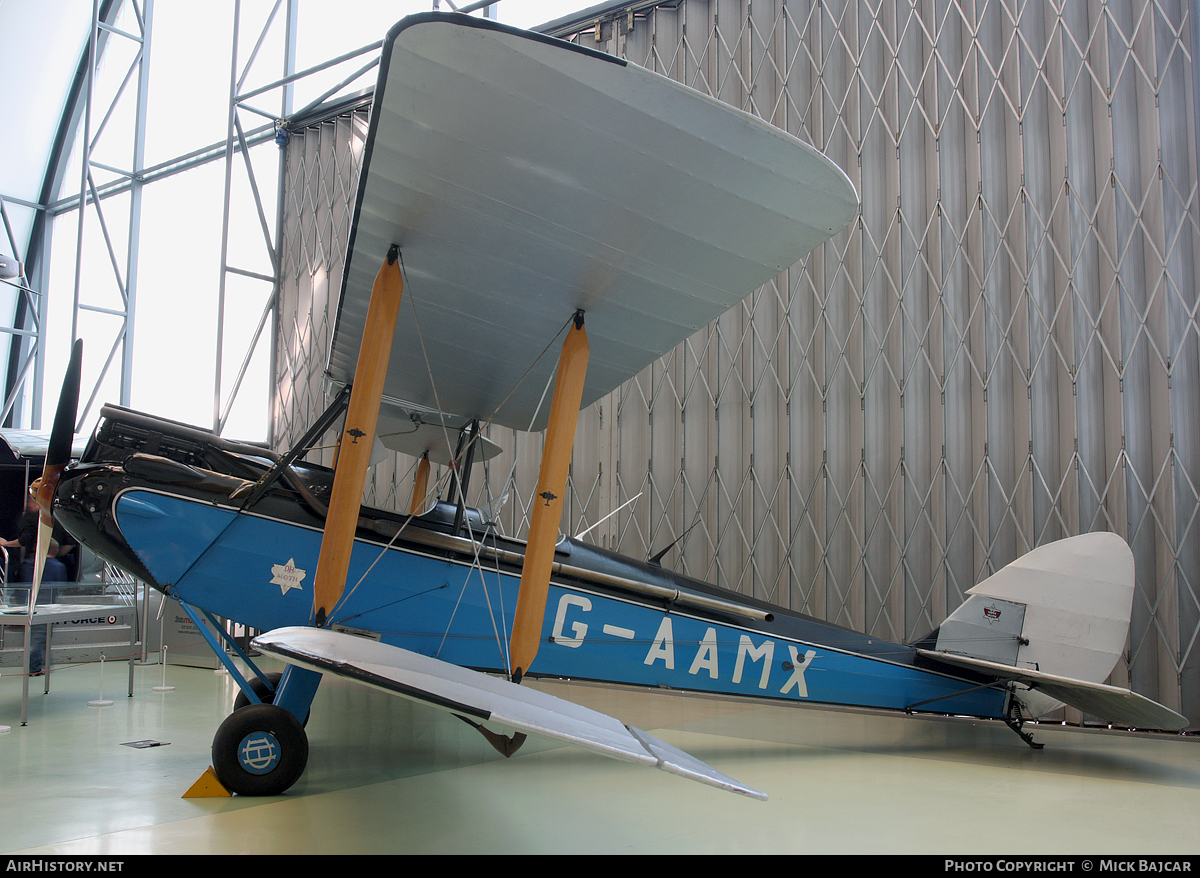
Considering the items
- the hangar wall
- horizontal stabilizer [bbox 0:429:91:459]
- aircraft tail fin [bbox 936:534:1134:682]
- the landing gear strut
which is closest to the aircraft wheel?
the hangar wall

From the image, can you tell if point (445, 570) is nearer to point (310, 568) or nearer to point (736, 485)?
point (310, 568)

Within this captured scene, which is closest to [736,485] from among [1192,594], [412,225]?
[1192,594]

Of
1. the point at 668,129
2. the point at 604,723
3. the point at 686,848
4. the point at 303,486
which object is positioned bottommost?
the point at 686,848

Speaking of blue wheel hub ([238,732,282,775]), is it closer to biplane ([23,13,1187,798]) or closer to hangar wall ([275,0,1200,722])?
biplane ([23,13,1187,798])

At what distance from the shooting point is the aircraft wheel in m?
3.20

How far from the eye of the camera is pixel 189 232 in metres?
13.7

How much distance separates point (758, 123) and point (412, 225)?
4.85 feet

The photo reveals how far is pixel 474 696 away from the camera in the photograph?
243 cm

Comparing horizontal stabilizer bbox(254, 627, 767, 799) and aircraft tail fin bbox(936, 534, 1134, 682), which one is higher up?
aircraft tail fin bbox(936, 534, 1134, 682)

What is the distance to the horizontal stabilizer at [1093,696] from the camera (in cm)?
365

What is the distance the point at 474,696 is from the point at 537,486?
1130mm

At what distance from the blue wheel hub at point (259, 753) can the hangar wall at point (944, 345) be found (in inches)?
106

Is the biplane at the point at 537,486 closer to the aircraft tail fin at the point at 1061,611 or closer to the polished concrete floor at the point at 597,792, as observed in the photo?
the aircraft tail fin at the point at 1061,611

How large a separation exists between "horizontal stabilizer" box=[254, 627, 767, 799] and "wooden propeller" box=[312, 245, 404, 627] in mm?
364
